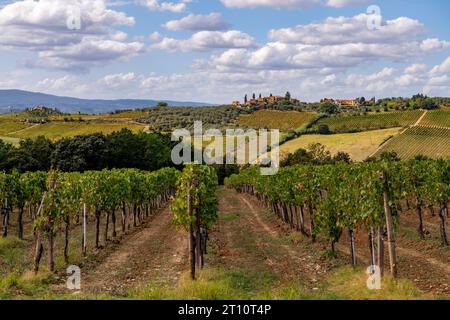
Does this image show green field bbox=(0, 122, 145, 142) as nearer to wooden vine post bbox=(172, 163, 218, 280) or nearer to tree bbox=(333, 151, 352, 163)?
tree bbox=(333, 151, 352, 163)

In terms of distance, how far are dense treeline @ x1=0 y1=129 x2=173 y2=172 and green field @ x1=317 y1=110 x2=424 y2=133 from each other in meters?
67.1

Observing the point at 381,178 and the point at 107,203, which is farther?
the point at 107,203

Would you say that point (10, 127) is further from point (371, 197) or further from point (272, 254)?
point (371, 197)

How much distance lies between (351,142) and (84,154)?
237 feet

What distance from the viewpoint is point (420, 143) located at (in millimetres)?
129375

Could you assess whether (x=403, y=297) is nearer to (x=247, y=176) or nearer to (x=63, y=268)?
(x=63, y=268)

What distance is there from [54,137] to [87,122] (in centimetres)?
3120

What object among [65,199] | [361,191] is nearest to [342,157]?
[65,199]

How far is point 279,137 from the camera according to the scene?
160500mm

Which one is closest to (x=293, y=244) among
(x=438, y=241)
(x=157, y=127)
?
(x=438, y=241)

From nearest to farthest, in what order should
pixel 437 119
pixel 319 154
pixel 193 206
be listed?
1. pixel 193 206
2. pixel 319 154
3. pixel 437 119

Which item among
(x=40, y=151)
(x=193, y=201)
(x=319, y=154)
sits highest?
(x=193, y=201)

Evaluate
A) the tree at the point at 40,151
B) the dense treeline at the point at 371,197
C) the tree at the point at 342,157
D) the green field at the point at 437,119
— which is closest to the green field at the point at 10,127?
the tree at the point at 40,151

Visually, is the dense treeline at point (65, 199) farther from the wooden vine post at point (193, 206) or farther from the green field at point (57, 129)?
the green field at point (57, 129)
